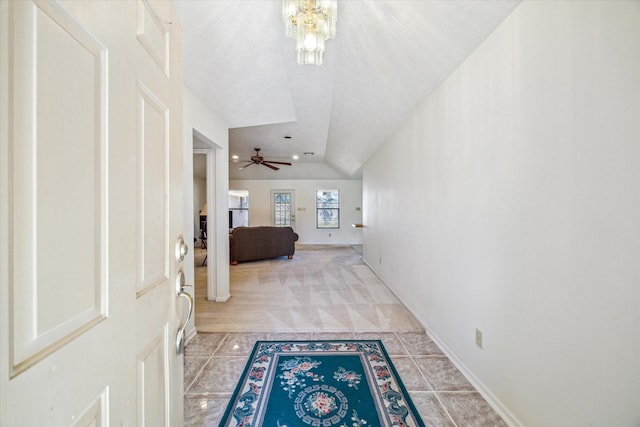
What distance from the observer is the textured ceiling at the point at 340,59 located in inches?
66.0

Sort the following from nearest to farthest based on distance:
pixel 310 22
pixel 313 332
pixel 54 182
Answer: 1. pixel 54 182
2. pixel 310 22
3. pixel 313 332

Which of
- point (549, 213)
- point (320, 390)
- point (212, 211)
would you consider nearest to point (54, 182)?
point (549, 213)

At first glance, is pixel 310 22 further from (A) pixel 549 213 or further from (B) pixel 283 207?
(B) pixel 283 207

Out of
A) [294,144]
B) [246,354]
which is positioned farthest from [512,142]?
[294,144]

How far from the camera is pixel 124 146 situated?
2.19ft

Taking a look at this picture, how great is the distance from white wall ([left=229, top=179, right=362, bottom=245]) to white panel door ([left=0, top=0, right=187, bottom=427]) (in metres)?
8.33

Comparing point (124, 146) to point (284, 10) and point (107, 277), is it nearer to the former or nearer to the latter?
point (107, 277)

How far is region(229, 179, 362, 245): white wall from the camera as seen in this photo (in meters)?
9.22

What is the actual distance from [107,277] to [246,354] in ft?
6.10

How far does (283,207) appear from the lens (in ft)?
30.5

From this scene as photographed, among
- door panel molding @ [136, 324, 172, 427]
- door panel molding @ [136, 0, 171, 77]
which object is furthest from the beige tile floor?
door panel molding @ [136, 0, 171, 77]

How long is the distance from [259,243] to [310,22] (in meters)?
5.00

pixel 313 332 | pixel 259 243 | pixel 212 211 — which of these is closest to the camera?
pixel 313 332

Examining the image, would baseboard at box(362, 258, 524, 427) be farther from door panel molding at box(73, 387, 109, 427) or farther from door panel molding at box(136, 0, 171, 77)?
door panel molding at box(136, 0, 171, 77)
